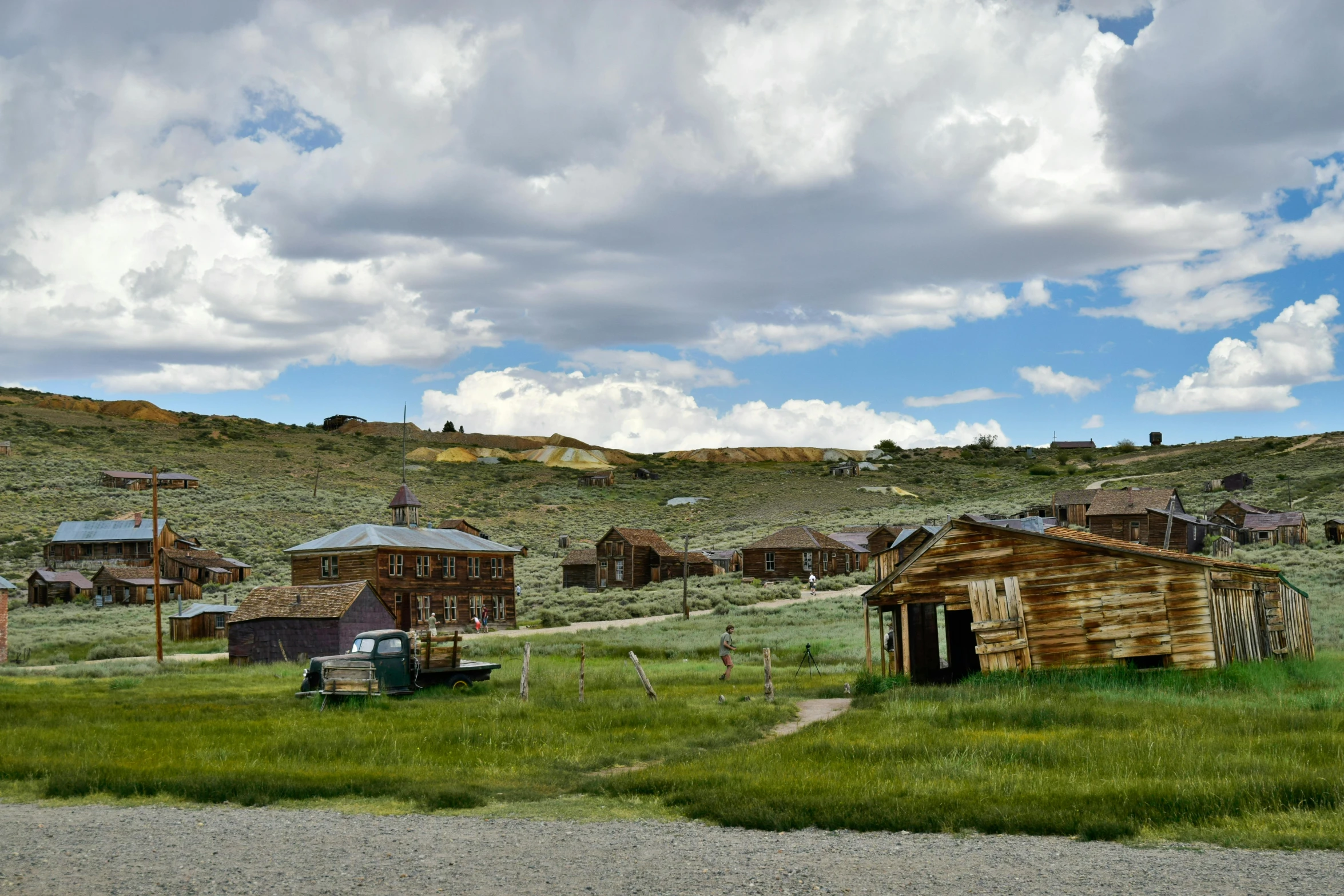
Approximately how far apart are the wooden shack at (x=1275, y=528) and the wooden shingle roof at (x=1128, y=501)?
18.1 feet

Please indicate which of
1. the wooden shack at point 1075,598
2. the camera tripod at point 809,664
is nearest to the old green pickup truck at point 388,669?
the camera tripod at point 809,664

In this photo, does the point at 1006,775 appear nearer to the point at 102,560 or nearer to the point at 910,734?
the point at 910,734

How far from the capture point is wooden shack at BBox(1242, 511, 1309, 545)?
74.3 metres

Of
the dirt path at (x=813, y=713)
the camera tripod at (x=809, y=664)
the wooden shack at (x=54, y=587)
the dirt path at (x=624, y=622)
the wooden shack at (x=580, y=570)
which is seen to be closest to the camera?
the dirt path at (x=813, y=713)

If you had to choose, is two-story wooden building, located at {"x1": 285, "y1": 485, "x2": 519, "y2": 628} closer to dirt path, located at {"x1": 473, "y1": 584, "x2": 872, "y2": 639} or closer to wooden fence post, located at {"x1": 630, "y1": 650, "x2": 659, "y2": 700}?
dirt path, located at {"x1": 473, "y1": 584, "x2": 872, "y2": 639}

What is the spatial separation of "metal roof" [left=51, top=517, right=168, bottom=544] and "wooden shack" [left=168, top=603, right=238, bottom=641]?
2830cm

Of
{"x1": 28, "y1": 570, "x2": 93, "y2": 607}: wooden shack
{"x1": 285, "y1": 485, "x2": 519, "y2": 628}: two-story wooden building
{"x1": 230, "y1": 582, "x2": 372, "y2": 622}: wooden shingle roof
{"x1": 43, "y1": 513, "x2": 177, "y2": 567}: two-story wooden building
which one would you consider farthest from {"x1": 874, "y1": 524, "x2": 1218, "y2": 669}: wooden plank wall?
{"x1": 43, "y1": 513, "x2": 177, "y2": 567}: two-story wooden building

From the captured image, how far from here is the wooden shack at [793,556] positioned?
81.2m

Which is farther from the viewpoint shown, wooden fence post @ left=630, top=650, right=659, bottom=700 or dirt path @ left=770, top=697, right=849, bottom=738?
wooden fence post @ left=630, top=650, right=659, bottom=700

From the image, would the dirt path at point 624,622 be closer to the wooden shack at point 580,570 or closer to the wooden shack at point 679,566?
the wooden shack at point 679,566

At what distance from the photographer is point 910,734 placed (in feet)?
56.5

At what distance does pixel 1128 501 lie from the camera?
79188 mm

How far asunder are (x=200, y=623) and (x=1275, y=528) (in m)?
67.3

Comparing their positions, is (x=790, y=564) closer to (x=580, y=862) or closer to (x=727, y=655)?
(x=727, y=655)
